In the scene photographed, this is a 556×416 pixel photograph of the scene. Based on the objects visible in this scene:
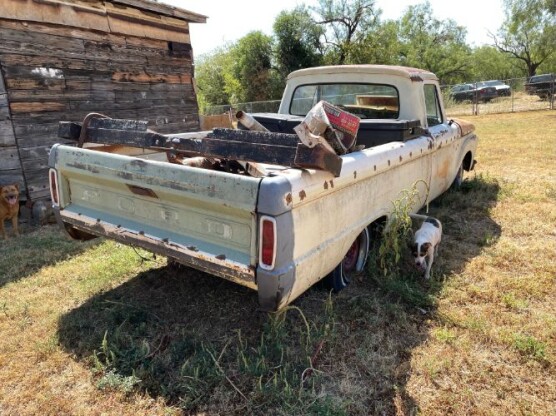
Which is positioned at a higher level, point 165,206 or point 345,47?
point 345,47

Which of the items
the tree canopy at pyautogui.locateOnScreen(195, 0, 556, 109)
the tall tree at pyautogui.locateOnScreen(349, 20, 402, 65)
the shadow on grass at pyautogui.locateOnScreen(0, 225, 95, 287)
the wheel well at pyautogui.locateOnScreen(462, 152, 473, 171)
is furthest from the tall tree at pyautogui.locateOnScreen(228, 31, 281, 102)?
the shadow on grass at pyautogui.locateOnScreen(0, 225, 95, 287)

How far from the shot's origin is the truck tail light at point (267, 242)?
2084 mm

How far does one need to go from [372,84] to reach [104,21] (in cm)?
462

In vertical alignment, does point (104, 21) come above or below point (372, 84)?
above

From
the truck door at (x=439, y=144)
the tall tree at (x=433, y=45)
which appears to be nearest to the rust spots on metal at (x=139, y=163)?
the truck door at (x=439, y=144)

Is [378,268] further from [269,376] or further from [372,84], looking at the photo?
[372,84]

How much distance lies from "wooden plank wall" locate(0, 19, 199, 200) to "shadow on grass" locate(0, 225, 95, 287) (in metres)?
1.11

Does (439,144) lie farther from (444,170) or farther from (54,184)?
(54,184)

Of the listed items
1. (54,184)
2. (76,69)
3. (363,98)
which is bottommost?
(54,184)

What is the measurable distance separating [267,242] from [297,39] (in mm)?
31732

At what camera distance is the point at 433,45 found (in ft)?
140

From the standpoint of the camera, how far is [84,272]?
3.80 meters

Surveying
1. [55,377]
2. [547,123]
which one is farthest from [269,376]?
[547,123]

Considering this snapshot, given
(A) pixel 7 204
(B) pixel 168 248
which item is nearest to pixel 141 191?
(B) pixel 168 248
